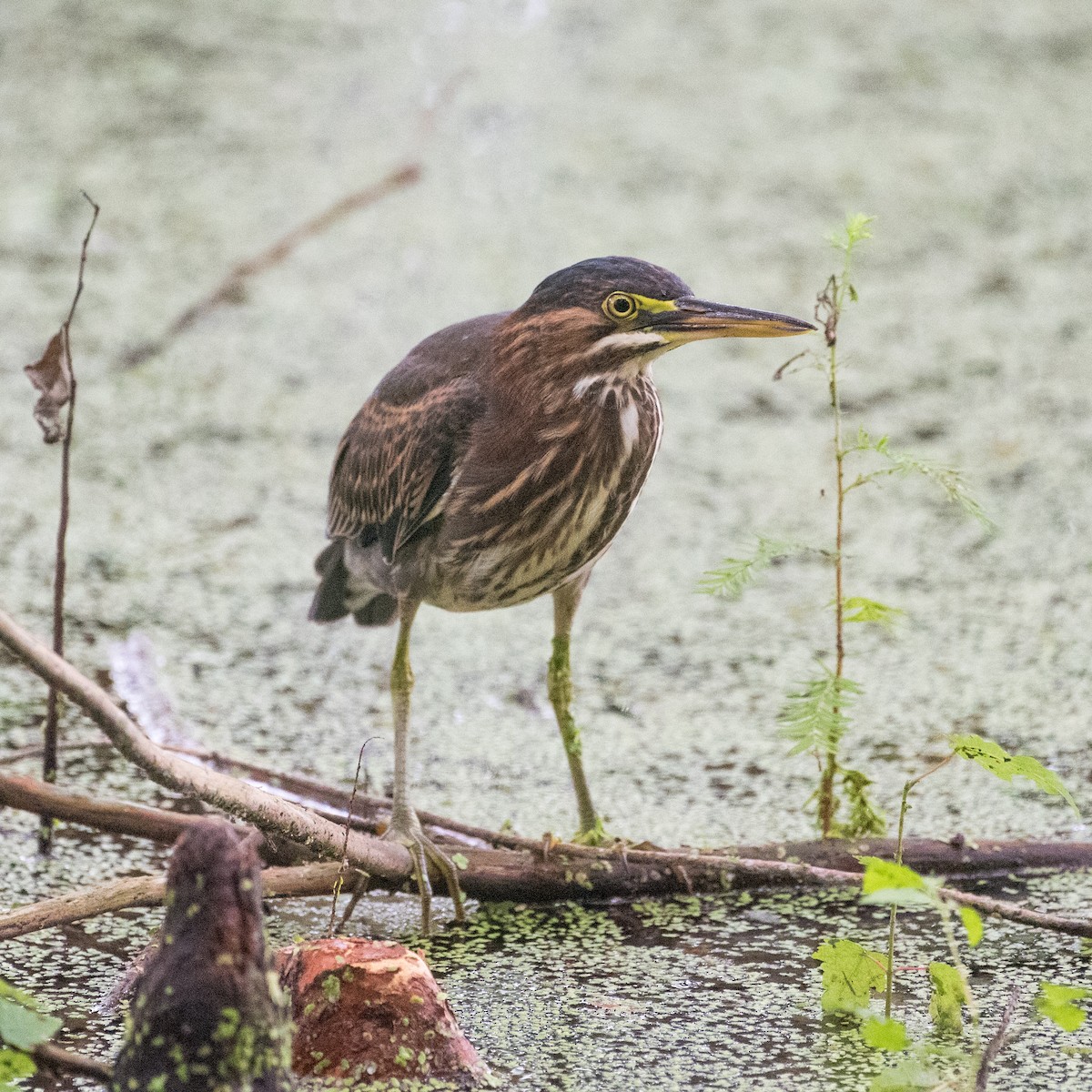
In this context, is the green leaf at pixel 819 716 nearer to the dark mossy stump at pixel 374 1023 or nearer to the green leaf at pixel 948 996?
the green leaf at pixel 948 996

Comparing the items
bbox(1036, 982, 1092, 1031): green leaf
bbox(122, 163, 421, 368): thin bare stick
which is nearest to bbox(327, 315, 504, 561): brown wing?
bbox(1036, 982, 1092, 1031): green leaf

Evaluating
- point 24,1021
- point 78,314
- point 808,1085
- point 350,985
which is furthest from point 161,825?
point 78,314

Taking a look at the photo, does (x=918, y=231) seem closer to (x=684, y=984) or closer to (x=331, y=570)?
(x=331, y=570)

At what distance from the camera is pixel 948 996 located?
233cm

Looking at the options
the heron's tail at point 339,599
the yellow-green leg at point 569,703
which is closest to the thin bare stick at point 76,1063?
the yellow-green leg at point 569,703

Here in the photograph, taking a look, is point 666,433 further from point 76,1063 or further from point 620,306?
point 76,1063

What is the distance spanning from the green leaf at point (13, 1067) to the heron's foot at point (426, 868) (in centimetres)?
92

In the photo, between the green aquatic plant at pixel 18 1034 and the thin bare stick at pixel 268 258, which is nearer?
the green aquatic plant at pixel 18 1034

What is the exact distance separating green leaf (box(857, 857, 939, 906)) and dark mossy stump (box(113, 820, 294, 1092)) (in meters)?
0.74

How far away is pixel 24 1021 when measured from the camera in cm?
182

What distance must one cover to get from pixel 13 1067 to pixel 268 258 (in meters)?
4.29

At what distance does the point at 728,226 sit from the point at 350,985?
183 inches

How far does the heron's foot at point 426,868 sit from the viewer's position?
2768 millimetres

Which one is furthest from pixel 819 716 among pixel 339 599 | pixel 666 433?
pixel 666 433
